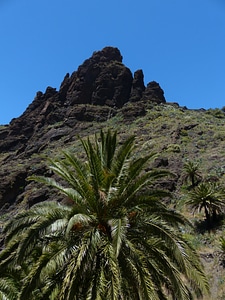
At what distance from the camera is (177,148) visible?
43.5 meters

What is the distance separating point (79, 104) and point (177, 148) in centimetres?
3714

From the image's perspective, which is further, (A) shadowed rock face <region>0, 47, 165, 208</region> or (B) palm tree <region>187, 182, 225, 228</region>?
(A) shadowed rock face <region>0, 47, 165, 208</region>

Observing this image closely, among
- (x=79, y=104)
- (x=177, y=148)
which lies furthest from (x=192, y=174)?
(x=79, y=104)

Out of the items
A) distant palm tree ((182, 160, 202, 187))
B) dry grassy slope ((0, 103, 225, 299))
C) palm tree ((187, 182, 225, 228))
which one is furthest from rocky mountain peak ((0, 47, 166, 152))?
palm tree ((187, 182, 225, 228))

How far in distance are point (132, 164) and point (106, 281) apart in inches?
162

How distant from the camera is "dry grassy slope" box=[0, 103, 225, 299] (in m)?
22.8

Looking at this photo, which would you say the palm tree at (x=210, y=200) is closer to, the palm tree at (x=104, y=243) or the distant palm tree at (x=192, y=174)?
the distant palm tree at (x=192, y=174)

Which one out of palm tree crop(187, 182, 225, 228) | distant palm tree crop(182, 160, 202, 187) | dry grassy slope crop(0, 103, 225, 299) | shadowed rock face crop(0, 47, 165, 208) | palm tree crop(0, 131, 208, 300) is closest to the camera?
palm tree crop(0, 131, 208, 300)

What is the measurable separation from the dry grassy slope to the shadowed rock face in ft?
8.28

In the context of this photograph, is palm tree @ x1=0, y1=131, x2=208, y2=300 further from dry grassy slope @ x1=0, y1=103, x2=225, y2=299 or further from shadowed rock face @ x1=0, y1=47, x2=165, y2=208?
shadowed rock face @ x1=0, y1=47, x2=165, y2=208

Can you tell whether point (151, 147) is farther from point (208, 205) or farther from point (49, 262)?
point (49, 262)

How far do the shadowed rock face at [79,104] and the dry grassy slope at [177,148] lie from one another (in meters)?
2.52

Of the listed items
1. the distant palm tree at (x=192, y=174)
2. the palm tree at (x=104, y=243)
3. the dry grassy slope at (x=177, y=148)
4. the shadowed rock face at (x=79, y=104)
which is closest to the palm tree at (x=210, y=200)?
the dry grassy slope at (x=177, y=148)

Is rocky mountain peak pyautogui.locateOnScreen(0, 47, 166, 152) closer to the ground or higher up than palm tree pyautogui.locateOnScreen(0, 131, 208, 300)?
higher up
